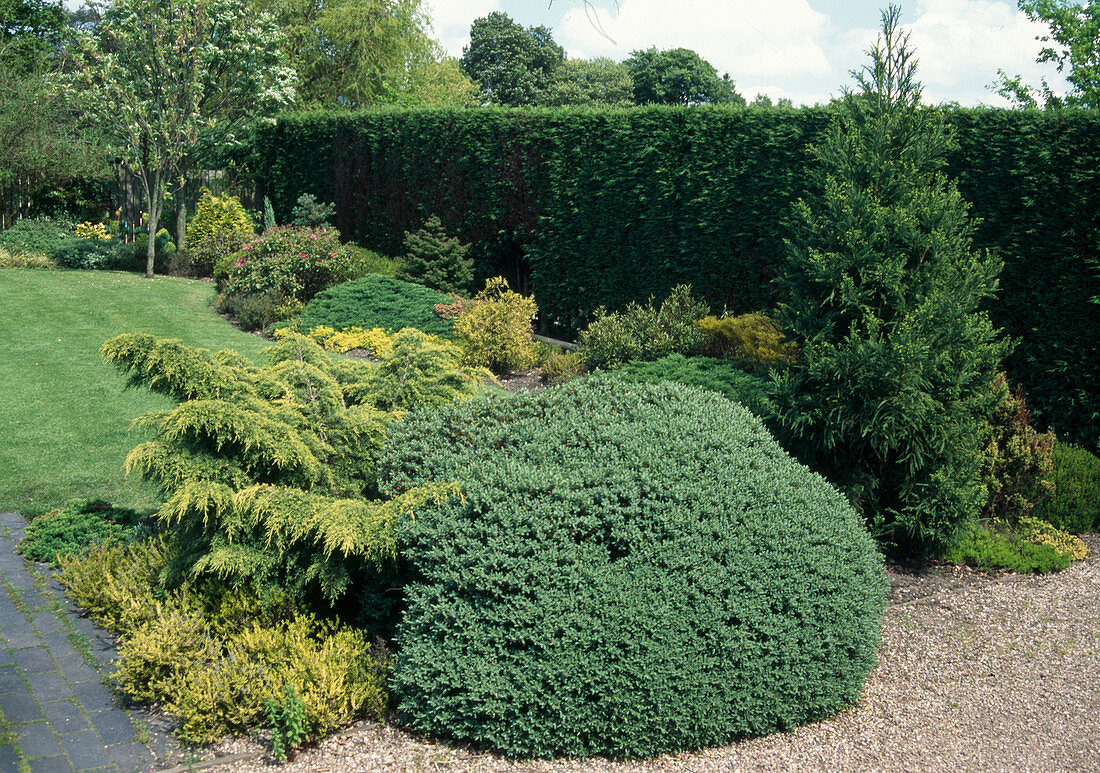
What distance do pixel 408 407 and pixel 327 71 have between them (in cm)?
2868

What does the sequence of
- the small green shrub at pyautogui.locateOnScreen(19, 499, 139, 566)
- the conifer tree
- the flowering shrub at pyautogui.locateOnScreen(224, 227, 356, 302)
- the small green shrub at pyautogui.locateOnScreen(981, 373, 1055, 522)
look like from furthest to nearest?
the flowering shrub at pyautogui.locateOnScreen(224, 227, 356, 302) → the small green shrub at pyautogui.locateOnScreen(981, 373, 1055, 522) → the conifer tree → the small green shrub at pyautogui.locateOnScreen(19, 499, 139, 566)

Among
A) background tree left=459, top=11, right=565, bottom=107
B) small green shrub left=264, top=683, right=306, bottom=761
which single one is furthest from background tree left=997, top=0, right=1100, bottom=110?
background tree left=459, top=11, right=565, bottom=107

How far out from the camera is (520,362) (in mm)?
11438

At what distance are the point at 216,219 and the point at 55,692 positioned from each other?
667 inches

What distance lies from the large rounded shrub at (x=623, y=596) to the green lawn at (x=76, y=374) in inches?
126

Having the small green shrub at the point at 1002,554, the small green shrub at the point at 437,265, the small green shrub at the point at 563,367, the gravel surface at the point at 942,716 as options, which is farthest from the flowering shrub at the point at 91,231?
the small green shrub at the point at 1002,554

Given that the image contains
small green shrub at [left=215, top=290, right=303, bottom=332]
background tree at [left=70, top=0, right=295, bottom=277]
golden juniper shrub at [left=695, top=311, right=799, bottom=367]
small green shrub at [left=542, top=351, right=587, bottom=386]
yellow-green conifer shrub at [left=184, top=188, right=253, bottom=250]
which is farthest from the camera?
yellow-green conifer shrub at [left=184, top=188, right=253, bottom=250]

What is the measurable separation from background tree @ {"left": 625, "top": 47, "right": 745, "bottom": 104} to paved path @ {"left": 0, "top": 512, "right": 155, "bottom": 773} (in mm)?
50834

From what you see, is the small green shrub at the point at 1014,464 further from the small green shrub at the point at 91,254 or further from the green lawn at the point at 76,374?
Result: the small green shrub at the point at 91,254

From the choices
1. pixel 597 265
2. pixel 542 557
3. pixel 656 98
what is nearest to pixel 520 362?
pixel 597 265

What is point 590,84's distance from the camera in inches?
2035

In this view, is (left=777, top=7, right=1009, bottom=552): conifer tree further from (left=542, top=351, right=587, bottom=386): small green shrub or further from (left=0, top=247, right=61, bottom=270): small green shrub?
(left=0, top=247, right=61, bottom=270): small green shrub

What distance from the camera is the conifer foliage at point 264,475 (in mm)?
4246

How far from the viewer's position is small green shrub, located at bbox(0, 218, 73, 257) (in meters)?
18.8
